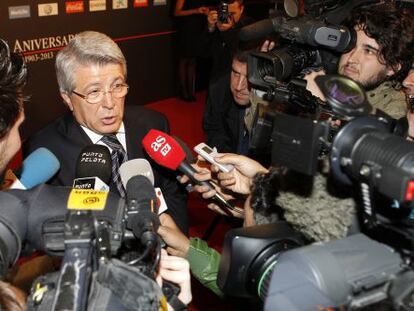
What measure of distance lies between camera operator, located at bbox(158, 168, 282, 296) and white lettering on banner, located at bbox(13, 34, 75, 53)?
10.0 ft

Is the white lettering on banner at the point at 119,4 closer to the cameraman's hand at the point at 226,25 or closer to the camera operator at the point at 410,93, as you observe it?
the cameraman's hand at the point at 226,25

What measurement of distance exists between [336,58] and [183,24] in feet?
12.6

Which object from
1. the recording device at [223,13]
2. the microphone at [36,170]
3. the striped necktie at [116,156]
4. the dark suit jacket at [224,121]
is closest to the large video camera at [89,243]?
the microphone at [36,170]

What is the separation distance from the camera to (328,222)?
0.82m

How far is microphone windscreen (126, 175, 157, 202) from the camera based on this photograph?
885 mm

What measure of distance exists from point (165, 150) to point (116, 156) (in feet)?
0.84

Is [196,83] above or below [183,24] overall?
below

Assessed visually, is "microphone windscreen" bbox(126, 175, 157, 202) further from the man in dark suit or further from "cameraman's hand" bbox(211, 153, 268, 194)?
the man in dark suit

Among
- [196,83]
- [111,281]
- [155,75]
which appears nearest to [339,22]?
[111,281]

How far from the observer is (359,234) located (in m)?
0.78

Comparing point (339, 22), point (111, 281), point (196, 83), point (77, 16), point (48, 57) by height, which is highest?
point (339, 22)

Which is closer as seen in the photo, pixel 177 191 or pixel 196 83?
pixel 177 191

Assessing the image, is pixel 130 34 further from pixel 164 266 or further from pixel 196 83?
pixel 164 266

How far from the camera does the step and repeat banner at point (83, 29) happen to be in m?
4.03
